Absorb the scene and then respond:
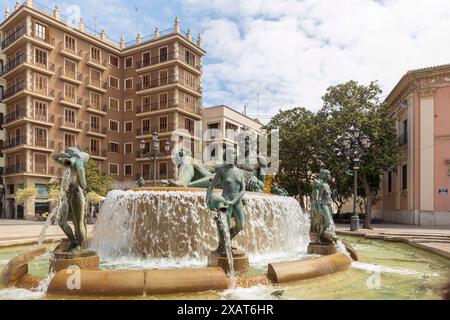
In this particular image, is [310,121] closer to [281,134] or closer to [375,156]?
[281,134]

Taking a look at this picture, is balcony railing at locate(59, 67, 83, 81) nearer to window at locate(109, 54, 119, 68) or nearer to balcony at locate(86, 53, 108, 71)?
balcony at locate(86, 53, 108, 71)

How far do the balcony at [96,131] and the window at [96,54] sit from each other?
7.85m

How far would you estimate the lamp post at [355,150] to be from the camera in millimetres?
19219

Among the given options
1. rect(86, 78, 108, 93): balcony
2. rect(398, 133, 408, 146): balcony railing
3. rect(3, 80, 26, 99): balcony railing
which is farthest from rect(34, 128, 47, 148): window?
rect(398, 133, 408, 146): balcony railing

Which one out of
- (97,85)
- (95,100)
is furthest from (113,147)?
(97,85)

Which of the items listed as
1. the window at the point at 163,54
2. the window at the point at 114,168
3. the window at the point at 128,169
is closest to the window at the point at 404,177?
the window at the point at 163,54

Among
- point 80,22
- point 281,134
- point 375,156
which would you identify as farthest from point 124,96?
point 375,156

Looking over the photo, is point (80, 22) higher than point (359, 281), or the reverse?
point (80, 22)

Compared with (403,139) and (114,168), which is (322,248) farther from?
(114,168)

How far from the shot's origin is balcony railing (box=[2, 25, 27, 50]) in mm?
37566

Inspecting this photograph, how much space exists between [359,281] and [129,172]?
40.6 m

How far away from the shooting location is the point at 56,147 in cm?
3919

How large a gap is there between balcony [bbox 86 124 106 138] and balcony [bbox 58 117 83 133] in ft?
2.85

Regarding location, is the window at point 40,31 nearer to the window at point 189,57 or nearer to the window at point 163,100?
the window at point 163,100
